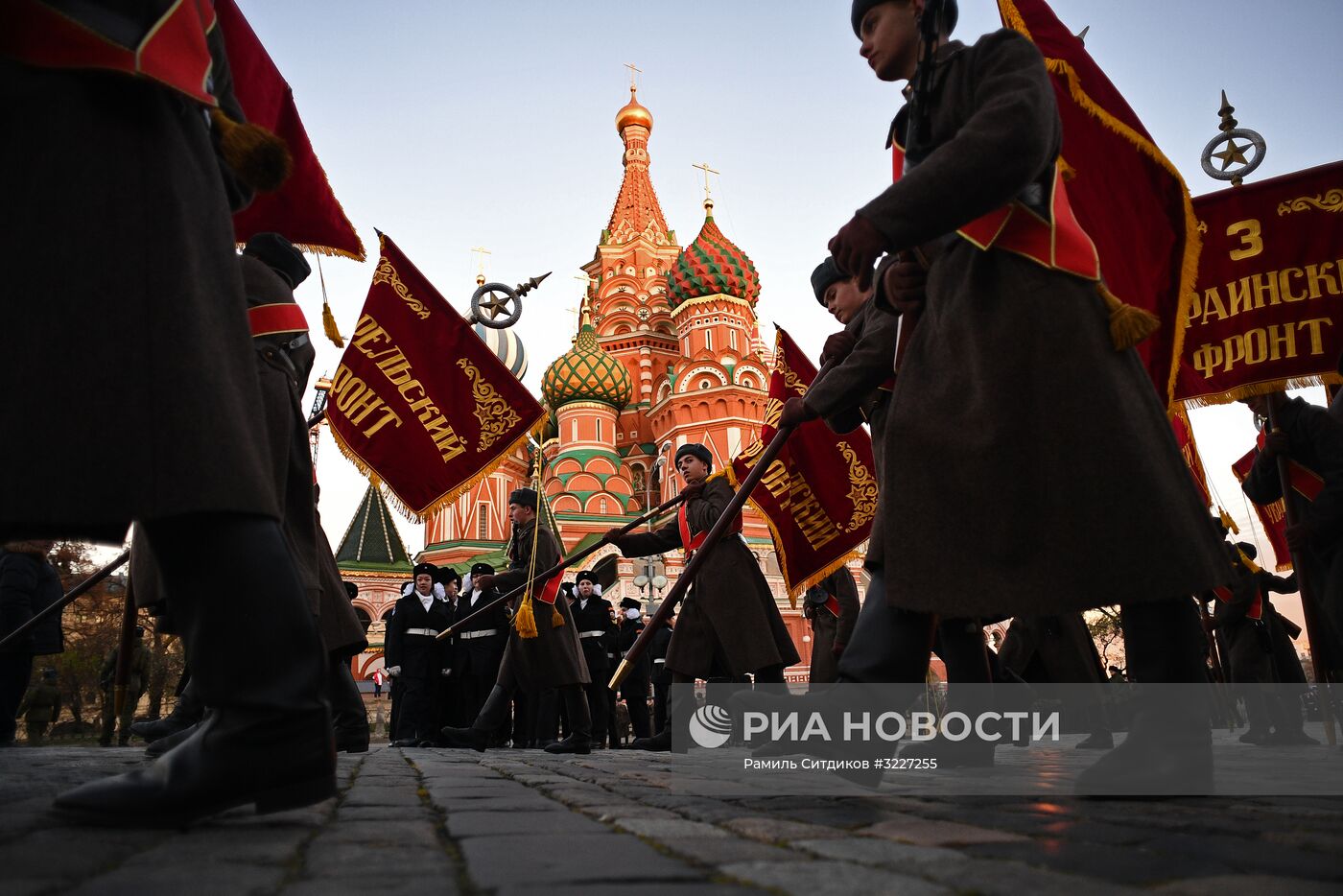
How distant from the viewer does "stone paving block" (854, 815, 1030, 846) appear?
56.6 inches

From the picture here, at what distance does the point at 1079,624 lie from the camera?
6945mm

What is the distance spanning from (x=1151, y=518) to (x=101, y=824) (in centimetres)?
205

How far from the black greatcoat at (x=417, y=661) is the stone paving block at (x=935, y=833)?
25.7 feet

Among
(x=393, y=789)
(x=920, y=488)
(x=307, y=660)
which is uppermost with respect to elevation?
(x=920, y=488)

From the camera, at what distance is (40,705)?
13.5 m

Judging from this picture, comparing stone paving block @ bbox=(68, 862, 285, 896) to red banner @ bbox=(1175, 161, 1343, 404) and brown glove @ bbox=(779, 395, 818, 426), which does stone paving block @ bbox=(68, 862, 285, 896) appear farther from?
red banner @ bbox=(1175, 161, 1343, 404)

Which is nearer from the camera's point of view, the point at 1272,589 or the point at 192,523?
the point at 192,523

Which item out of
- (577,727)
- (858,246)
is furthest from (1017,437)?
(577,727)

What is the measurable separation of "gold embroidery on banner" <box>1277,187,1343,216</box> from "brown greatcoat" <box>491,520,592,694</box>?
17.4 ft

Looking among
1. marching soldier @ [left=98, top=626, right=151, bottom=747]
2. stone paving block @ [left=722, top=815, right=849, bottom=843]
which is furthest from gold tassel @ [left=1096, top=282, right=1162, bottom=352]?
marching soldier @ [left=98, top=626, right=151, bottom=747]

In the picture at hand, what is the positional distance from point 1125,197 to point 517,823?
3534mm

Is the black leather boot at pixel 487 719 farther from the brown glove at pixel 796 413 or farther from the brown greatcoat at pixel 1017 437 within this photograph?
the brown greatcoat at pixel 1017 437

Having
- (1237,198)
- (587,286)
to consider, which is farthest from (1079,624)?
(587,286)

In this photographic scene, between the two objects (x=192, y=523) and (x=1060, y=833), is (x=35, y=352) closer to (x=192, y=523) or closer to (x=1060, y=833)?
(x=192, y=523)
